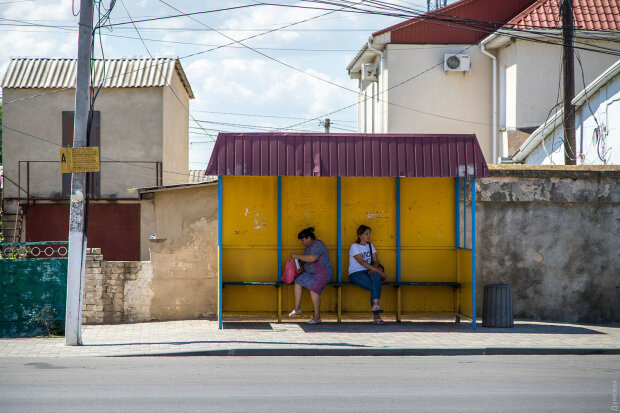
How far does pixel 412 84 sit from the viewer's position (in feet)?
85.3

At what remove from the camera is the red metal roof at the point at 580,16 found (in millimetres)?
22891

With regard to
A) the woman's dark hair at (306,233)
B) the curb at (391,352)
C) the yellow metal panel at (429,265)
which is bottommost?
the curb at (391,352)

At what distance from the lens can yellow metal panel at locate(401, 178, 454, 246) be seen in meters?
12.6

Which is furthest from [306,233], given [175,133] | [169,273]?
[175,133]

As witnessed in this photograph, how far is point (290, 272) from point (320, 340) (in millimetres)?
1741

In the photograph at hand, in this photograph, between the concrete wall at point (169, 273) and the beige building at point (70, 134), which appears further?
the beige building at point (70, 134)

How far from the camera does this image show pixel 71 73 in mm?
24094

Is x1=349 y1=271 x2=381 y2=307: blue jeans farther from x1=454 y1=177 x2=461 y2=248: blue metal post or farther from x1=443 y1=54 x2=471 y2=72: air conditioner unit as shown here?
x1=443 y1=54 x2=471 y2=72: air conditioner unit

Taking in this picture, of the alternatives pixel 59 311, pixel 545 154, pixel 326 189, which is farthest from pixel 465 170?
pixel 545 154

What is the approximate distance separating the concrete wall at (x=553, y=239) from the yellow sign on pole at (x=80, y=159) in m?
6.71

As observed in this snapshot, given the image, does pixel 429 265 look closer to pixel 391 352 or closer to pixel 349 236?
pixel 349 236

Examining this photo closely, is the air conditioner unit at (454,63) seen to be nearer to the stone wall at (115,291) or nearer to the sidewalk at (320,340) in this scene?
the sidewalk at (320,340)

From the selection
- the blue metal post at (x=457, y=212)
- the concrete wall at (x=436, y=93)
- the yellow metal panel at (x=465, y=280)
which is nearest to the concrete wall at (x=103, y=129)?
the concrete wall at (x=436, y=93)

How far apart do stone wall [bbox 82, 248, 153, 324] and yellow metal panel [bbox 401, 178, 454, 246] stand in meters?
4.72
